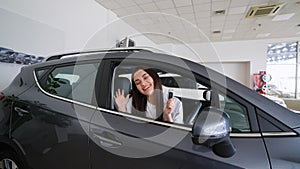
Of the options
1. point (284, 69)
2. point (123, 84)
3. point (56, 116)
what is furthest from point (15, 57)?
point (284, 69)

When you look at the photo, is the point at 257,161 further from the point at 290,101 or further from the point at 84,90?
the point at 290,101

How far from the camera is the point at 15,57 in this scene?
249cm

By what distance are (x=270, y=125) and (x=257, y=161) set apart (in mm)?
165

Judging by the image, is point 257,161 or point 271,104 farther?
point 271,104

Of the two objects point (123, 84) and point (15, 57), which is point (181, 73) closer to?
point (123, 84)

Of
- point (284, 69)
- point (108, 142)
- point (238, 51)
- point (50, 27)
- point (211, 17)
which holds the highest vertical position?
point (211, 17)

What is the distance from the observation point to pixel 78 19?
11.7 ft

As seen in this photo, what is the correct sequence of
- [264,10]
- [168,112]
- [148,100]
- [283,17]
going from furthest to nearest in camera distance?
[283,17] → [264,10] → [148,100] → [168,112]

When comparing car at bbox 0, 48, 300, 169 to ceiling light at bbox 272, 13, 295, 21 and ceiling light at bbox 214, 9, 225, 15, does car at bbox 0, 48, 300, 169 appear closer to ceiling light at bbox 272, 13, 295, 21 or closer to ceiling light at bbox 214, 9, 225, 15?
ceiling light at bbox 214, 9, 225, 15

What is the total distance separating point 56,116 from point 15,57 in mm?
1997

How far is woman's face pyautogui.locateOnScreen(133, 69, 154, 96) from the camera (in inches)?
45.0

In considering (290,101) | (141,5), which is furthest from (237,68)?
(141,5)

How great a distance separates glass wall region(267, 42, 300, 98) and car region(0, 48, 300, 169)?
8245mm

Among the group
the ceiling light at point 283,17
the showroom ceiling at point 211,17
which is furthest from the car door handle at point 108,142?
the ceiling light at point 283,17
